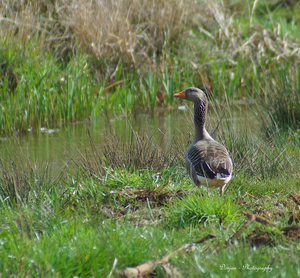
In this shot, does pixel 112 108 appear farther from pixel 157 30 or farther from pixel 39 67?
pixel 157 30

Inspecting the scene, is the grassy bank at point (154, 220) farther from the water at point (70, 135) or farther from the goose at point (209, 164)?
the water at point (70, 135)

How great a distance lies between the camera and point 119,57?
12.3 meters

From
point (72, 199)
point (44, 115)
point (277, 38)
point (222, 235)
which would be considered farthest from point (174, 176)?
point (277, 38)

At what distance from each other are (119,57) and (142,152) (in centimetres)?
706

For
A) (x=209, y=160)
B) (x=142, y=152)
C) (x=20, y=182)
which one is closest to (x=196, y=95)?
(x=142, y=152)

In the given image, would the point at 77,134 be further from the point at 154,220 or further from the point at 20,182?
the point at 154,220

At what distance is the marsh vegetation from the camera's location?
3.22 m

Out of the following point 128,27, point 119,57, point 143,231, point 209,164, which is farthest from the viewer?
point 119,57

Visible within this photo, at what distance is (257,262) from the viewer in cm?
297

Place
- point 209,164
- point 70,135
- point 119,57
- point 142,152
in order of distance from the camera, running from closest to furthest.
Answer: point 209,164, point 142,152, point 70,135, point 119,57

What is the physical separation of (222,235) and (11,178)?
96.0 inches

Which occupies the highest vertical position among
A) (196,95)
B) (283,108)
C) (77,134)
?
(196,95)

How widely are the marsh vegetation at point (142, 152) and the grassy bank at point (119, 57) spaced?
0.14 feet

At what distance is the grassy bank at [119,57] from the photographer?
980 cm
